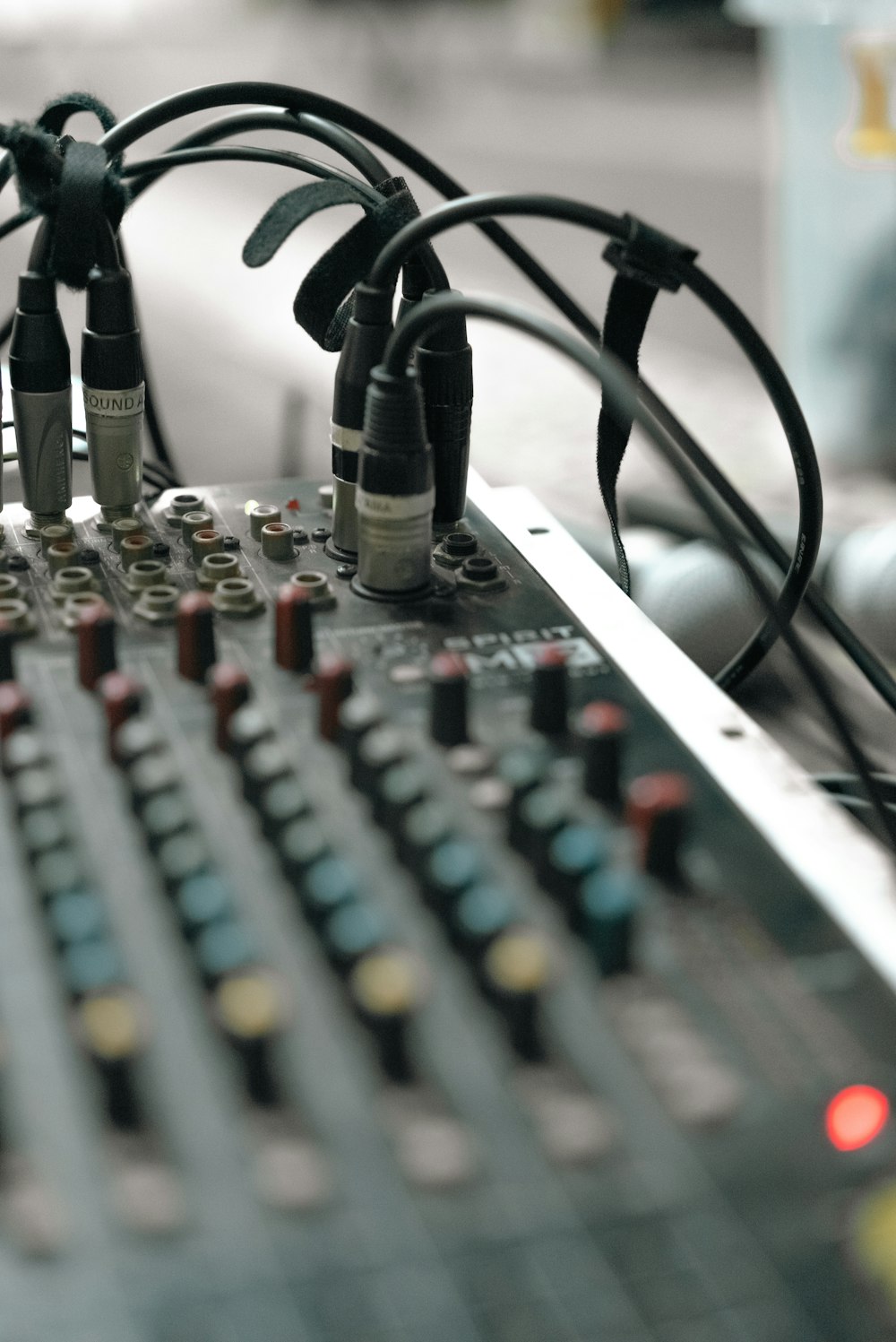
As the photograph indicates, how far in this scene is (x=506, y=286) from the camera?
136 inches

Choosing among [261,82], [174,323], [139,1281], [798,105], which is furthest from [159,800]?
[174,323]

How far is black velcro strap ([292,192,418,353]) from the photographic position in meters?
0.67

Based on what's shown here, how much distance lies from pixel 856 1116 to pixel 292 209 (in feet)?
1.56

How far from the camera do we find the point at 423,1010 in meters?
0.40

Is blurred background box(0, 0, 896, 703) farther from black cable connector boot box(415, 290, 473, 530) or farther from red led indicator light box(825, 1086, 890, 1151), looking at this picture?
red led indicator light box(825, 1086, 890, 1151)

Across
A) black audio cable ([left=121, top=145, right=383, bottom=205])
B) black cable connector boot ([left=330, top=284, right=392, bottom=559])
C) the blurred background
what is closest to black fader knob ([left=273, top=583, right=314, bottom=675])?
black cable connector boot ([left=330, top=284, right=392, bottom=559])

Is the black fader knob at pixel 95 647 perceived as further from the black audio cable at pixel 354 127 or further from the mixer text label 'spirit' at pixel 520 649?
the black audio cable at pixel 354 127

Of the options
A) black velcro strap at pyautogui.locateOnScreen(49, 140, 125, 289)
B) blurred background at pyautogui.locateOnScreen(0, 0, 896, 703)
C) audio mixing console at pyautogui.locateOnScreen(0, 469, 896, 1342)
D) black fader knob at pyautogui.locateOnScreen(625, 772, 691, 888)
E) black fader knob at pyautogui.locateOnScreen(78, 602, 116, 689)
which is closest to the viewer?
audio mixing console at pyautogui.locateOnScreen(0, 469, 896, 1342)

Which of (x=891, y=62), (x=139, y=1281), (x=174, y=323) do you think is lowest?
(x=174, y=323)

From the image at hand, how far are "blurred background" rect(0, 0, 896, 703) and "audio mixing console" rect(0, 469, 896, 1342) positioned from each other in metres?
0.43

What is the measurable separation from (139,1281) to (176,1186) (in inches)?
1.0

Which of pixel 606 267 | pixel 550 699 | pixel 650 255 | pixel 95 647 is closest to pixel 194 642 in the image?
pixel 95 647

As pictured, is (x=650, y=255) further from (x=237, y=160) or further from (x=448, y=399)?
(x=237, y=160)

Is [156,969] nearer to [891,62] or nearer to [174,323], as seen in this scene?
[891,62]
